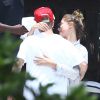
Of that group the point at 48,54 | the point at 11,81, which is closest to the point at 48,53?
the point at 48,54

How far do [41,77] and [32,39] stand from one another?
31 cm

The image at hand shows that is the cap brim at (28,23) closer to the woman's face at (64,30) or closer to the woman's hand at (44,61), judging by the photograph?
the woman's face at (64,30)

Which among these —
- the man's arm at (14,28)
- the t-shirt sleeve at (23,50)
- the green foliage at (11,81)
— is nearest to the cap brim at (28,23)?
the man's arm at (14,28)

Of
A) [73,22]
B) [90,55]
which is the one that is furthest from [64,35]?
[90,55]

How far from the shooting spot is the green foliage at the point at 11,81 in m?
0.96

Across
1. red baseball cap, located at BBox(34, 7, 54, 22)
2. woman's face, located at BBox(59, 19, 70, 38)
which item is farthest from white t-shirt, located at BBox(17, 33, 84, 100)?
woman's face, located at BBox(59, 19, 70, 38)

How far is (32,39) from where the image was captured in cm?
366

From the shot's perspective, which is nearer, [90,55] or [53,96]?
[53,96]

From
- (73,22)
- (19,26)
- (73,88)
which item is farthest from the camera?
(73,22)

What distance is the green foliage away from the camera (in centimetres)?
96

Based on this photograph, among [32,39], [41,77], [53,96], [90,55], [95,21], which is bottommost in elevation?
[90,55]

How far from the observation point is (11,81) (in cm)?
98

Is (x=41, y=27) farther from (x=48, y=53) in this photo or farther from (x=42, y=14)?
(x=48, y=53)

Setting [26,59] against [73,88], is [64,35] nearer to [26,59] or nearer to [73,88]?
[26,59]
